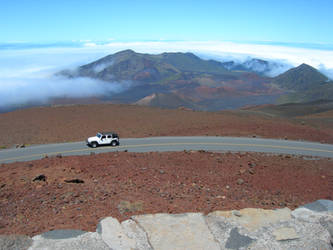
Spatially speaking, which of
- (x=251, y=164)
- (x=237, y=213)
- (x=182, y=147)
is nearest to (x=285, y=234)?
(x=237, y=213)

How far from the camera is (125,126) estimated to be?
43125 mm

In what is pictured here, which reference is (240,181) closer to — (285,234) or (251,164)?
(251,164)

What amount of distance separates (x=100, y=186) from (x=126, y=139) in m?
18.6

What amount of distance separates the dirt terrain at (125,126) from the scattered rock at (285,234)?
25.4 meters

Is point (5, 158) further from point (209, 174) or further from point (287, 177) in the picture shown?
point (287, 177)

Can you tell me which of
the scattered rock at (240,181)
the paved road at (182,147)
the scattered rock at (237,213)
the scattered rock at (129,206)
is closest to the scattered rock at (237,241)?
the scattered rock at (237,213)

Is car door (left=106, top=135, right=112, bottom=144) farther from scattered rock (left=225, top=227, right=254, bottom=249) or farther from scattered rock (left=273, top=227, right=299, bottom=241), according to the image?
scattered rock (left=273, top=227, right=299, bottom=241)

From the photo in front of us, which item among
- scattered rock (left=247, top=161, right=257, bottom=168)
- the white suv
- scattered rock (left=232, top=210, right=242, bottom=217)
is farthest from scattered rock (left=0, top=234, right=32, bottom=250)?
the white suv

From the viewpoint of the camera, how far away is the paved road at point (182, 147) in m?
28.7

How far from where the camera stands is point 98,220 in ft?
38.6

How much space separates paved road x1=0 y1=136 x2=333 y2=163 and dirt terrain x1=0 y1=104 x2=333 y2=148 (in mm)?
2987

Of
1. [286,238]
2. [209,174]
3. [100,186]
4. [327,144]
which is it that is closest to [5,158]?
[100,186]

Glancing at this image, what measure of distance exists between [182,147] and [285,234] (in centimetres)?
1910

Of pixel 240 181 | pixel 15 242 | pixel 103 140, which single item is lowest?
pixel 240 181
